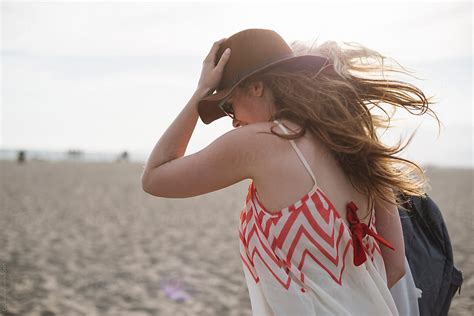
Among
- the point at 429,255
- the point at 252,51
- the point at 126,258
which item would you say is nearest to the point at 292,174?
the point at 252,51

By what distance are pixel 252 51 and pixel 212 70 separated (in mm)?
180

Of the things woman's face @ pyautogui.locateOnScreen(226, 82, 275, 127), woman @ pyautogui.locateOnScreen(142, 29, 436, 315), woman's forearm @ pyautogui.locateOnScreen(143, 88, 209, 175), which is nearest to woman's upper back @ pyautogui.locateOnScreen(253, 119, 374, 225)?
woman @ pyautogui.locateOnScreen(142, 29, 436, 315)

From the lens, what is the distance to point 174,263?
688 cm

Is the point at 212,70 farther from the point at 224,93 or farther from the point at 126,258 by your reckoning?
the point at 126,258

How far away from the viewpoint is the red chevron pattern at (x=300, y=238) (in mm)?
1619

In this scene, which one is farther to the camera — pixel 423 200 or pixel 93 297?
pixel 93 297

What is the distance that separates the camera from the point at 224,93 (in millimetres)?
1806

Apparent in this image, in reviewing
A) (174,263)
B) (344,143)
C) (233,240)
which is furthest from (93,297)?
(344,143)

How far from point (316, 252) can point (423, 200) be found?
39.2 inches

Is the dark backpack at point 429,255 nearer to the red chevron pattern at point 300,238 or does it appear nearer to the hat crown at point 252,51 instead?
the red chevron pattern at point 300,238

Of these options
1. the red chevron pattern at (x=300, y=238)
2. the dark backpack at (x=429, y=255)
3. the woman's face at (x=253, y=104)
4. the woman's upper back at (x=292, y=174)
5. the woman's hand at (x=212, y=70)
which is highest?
the woman's hand at (x=212, y=70)

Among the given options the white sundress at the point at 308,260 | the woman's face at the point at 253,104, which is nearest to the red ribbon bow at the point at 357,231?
the white sundress at the point at 308,260

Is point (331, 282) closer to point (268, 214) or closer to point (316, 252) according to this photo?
point (316, 252)

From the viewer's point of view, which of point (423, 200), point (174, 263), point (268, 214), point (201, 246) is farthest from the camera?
point (201, 246)
